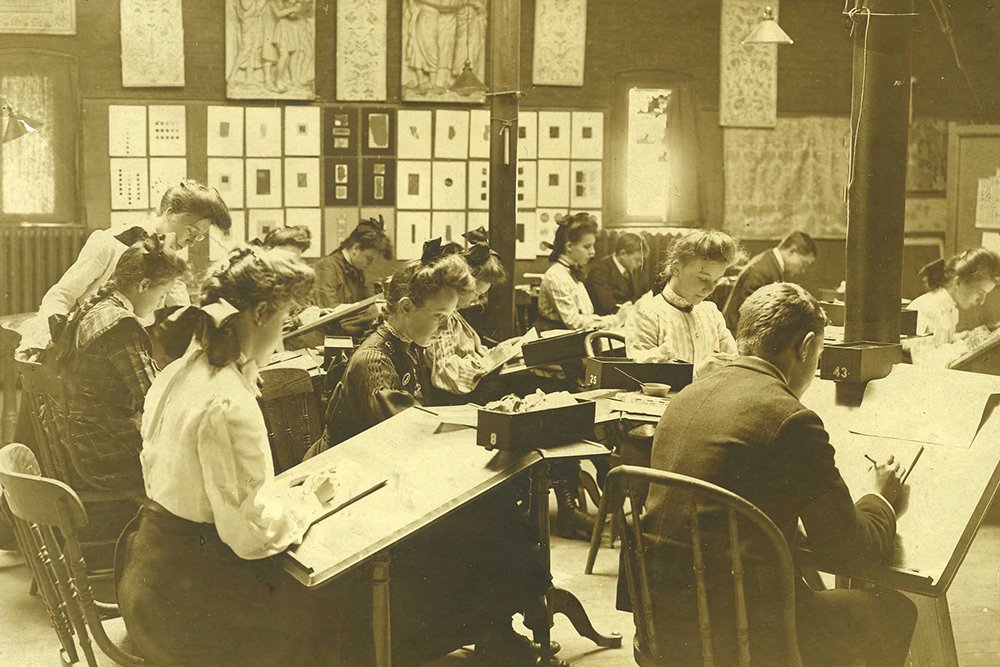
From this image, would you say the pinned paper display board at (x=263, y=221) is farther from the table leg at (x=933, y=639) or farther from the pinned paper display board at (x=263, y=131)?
the table leg at (x=933, y=639)

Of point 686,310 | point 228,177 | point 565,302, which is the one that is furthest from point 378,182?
point 686,310

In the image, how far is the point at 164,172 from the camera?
9805 mm

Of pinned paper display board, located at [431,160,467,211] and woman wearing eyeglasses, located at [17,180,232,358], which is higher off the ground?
pinned paper display board, located at [431,160,467,211]

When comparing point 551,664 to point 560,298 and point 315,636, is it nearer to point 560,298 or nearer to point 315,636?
point 315,636

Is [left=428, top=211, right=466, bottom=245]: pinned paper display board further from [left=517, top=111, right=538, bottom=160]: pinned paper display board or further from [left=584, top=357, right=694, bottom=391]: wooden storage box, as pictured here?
[left=584, top=357, right=694, bottom=391]: wooden storage box

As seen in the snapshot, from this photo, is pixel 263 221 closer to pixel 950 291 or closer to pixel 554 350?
pixel 554 350

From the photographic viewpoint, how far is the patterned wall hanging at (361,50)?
10102 millimetres

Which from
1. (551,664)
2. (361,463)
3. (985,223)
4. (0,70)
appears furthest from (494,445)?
(985,223)

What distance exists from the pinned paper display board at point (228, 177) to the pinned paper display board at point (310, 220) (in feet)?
1.59

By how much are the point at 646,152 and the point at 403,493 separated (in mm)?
8592

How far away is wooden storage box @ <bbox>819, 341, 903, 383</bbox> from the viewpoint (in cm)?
319

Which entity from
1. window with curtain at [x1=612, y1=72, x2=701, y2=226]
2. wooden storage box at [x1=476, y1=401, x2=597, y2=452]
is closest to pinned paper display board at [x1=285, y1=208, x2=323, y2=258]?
window with curtain at [x1=612, y1=72, x2=701, y2=226]

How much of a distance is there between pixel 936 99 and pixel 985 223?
4.72ft

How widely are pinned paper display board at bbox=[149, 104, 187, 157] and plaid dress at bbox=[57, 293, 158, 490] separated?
20.3 ft
